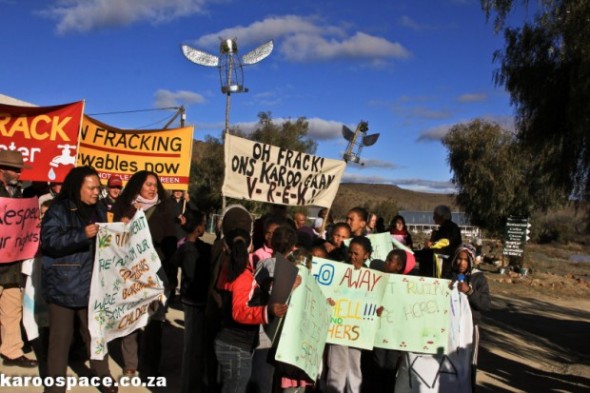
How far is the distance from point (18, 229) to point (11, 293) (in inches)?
29.9

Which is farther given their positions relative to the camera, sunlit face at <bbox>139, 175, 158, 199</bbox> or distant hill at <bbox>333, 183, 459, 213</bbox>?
distant hill at <bbox>333, 183, 459, 213</bbox>

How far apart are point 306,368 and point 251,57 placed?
43.3ft

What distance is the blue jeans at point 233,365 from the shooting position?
408 cm

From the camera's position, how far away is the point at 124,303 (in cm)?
509

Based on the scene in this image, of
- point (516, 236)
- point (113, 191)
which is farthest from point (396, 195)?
point (113, 191)

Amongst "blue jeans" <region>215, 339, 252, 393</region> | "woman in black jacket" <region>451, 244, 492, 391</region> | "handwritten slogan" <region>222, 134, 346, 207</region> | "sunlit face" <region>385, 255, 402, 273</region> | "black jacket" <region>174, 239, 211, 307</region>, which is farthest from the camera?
"handwritten slogan" <region>222, 134, 346, 207</region>

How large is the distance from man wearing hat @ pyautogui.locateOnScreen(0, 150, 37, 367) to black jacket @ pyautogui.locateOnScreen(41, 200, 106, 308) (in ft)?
3.83

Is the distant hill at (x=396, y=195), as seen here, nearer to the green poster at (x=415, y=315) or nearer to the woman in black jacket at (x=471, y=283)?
the woman in black jacket at (x=471, y=283)

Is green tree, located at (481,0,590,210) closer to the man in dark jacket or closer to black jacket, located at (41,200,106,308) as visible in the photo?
the man in dark jacket

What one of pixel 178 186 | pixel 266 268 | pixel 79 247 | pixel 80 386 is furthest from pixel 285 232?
pixel 178 186

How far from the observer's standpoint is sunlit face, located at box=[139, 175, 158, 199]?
5643 millimetres

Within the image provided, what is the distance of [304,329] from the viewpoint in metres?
4.25

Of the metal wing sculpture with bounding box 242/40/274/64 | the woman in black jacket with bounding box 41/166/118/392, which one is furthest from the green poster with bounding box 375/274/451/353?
the metal wing sculpture with bounding box 242/40/274/64

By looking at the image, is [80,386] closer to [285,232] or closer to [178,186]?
[285,232]
